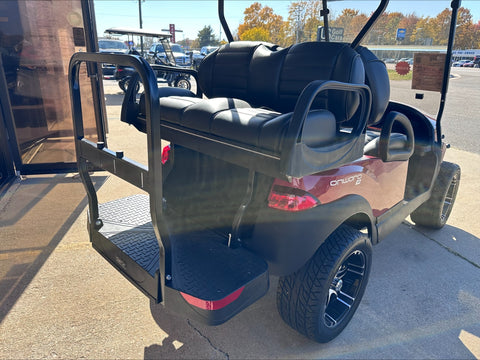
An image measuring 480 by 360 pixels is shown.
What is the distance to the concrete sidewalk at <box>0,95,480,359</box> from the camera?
1997 mm

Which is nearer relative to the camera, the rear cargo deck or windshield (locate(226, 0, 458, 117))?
the rear cargo deck

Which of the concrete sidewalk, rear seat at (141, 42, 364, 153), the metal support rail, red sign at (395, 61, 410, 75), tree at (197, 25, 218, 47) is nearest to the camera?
the metal support rail

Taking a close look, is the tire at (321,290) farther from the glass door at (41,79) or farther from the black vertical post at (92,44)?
the glass door at (41,79)

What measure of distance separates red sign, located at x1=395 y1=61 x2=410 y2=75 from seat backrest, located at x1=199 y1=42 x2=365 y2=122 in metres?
0.78

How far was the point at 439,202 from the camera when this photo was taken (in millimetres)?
3320

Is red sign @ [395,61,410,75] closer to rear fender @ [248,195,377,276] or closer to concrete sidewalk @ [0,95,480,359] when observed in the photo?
rear fender @ [248,195,377,276]

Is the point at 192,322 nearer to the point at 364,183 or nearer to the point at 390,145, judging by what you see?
the point at 364,183

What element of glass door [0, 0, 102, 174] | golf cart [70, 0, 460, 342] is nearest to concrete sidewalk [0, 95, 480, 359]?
golf cart [70, 0, 460, 342]

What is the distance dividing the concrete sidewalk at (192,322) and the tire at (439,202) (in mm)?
186

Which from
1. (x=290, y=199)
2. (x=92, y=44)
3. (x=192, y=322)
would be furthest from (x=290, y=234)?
(x=92, y=44)

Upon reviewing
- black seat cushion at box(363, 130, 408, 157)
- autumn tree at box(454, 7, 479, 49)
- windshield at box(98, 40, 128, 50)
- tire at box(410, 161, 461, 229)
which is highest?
windshield at box(98, 40, 128, 50)

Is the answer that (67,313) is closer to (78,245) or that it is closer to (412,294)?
(78,245)

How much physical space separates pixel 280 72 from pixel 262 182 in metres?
0.87

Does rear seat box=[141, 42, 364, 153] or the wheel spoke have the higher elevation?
rear seat box=[141, 42, 364, 153]
